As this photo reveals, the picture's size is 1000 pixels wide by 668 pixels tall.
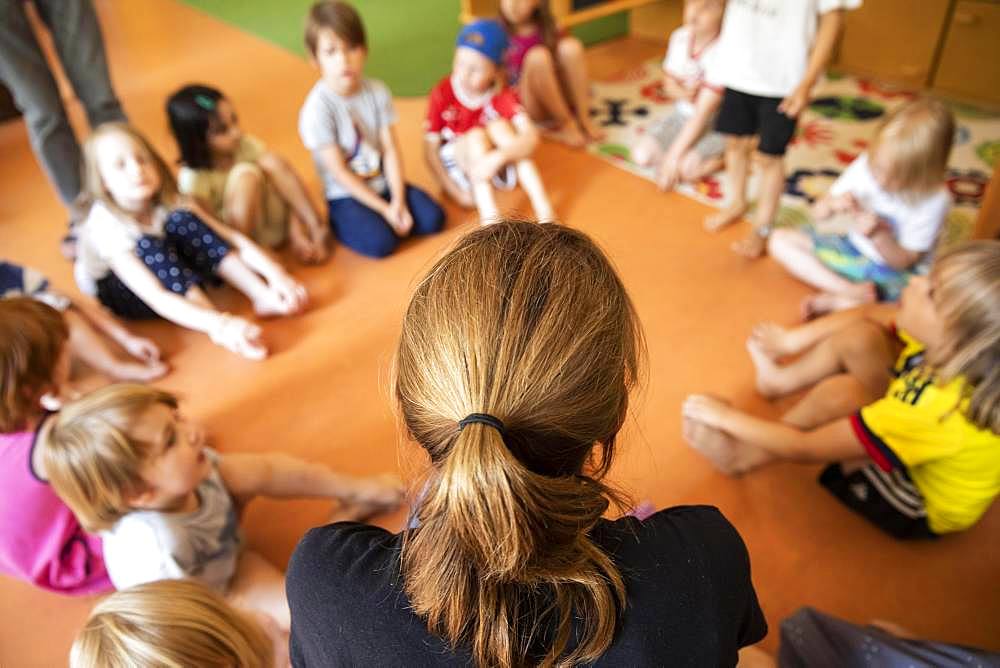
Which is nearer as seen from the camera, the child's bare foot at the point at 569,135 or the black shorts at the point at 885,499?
the black shorts at the point at 885,499

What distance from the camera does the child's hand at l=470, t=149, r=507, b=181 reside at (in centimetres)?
201

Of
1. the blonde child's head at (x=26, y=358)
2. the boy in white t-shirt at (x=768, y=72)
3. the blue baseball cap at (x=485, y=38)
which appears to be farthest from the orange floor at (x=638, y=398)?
the blue baseball cap at (x=485, y=38)

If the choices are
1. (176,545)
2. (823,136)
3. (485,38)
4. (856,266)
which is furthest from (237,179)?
(823,136)

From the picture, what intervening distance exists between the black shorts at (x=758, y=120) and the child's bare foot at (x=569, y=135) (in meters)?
0.66

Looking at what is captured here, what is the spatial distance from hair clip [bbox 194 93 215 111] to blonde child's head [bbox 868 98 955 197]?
1636 mm

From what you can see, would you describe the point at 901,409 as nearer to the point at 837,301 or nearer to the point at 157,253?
the point at 837,301

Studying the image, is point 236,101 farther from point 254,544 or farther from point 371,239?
point 254,544

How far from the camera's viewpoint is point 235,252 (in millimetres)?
1786

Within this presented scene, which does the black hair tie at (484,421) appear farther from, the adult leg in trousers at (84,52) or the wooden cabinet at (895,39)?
the wooden cabinet at (895,39)

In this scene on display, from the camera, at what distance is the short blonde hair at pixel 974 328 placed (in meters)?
0.96

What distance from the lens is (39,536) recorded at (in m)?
1.10

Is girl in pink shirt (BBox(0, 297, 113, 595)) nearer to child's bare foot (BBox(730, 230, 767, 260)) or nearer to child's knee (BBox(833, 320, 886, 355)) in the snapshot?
child's knee (BBox(833, 320, 886, 355))

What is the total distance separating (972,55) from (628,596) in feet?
8.89

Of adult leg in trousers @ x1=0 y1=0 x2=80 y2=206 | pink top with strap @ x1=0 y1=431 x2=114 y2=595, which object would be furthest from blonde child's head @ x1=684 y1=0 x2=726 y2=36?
pink top with strap @ x1=0 y1=431 x2=114 y2=595
